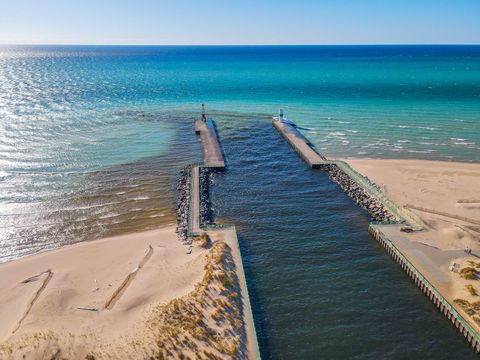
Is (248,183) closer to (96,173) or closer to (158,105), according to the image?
(96,173)

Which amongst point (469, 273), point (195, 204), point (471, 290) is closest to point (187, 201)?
point (195, 204)

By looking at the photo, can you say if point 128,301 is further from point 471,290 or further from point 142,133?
point 142,133

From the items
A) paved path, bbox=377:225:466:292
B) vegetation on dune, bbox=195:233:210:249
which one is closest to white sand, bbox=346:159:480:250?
paved path, bbox=377:225:466:292

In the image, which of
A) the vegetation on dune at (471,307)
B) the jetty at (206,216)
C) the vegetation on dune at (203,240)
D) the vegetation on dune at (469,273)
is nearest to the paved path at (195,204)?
the jetty at (206,216)

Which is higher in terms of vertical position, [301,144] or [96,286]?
[301,144]

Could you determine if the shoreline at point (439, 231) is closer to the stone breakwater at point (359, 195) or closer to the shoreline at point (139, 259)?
the shoreline at point (139, 259)

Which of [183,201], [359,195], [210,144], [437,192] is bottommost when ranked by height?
[183,201]
